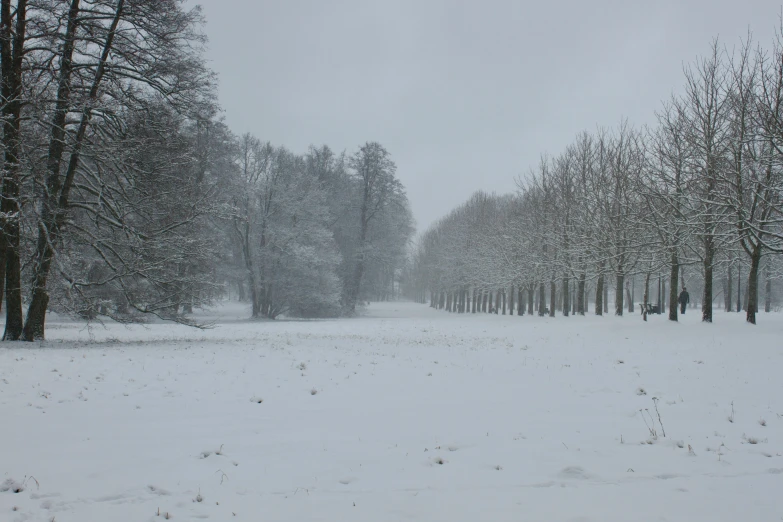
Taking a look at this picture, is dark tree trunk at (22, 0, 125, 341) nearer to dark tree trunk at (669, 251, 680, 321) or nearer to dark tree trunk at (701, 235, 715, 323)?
dark tree trunk at (701, 235, 715, 323)

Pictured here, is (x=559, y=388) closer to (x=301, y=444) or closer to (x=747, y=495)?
(x=747, y=495)

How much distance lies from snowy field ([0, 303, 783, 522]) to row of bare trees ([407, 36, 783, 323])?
7586mm

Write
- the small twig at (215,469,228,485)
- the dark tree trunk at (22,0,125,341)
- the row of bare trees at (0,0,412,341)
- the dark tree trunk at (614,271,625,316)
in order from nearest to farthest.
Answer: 1. the small twig at (215,469,228,485)
2. the row of bare trees at (0,0,412,341)
3. the dark tree trunk at (22,0,125,341)
4. the dark tree trunk at (614,271,625,316)

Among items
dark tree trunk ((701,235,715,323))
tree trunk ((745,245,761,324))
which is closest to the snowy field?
tree trunk ((745,245,761,324))

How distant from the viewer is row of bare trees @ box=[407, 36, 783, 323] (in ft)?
53.6

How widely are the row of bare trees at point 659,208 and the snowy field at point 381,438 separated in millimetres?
7586

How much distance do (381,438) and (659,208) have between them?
21.3 m

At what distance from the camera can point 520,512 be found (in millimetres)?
4266

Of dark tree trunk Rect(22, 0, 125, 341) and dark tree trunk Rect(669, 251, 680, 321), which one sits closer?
dark tree trunk Rect(22, 0, 125, 341)

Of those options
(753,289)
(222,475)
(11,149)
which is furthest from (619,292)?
(11,149)

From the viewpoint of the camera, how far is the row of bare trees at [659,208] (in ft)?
53.6

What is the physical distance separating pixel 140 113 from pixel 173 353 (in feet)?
23.8

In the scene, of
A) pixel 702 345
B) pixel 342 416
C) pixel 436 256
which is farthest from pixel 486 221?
pixel 342 416

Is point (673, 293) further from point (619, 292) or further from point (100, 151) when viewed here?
point (100, 151)
